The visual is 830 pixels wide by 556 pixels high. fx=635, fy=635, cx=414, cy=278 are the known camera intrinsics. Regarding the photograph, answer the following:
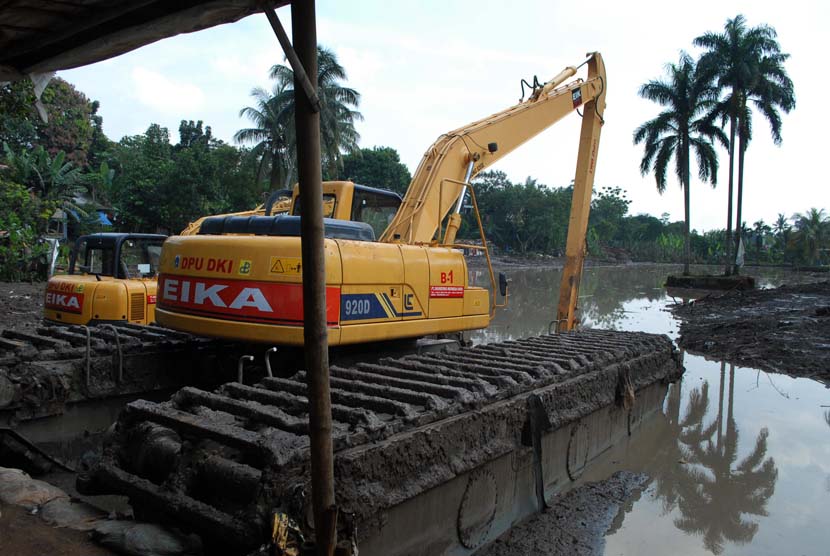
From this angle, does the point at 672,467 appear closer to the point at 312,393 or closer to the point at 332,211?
the point at 332,211

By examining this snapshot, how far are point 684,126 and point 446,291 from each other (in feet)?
109

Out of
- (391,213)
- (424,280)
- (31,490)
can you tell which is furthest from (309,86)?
(391,213)

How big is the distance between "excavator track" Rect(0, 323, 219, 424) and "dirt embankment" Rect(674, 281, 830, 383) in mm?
9583

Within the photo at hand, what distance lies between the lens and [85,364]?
512 centimetres

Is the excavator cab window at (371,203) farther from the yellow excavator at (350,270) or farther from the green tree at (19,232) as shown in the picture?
the green tree at (19,232)

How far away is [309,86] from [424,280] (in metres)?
3.61

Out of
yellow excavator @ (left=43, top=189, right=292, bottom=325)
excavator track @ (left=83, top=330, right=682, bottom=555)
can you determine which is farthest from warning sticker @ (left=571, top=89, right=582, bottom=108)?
excavator track @ (left=83, top=330, right=682, bottom=555)

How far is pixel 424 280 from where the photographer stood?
5648mm

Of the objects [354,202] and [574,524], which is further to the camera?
[354,202]

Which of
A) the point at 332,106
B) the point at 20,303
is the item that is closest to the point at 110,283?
the point at 20,303

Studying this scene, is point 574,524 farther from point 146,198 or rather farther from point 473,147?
point 146,198

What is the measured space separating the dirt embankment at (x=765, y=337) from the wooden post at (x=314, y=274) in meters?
10.2

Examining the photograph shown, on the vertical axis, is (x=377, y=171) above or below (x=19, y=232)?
above

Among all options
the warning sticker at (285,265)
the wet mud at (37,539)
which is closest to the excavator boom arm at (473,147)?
the warning sticker at (285,265)
